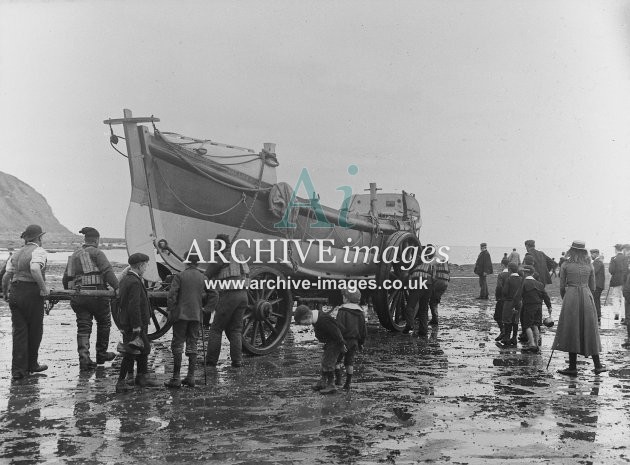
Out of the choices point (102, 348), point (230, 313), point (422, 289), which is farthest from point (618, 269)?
point (102, 348)

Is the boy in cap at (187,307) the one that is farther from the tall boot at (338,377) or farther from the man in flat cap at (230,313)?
the tall boot at (338,377)

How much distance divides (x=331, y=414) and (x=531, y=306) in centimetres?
468

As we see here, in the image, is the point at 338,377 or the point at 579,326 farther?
the point at 579,326

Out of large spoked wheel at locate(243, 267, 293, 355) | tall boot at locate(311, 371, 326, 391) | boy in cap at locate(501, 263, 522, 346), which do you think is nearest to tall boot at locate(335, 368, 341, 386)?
tall boot at locate(311, 371, 326, 391)

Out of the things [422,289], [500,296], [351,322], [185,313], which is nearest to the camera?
[351,322]

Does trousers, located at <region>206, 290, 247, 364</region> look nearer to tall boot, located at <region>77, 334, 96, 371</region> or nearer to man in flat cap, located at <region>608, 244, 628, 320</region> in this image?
tall boot, located at <region>77, 334, 96, 371</region>

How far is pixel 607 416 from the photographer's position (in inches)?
229

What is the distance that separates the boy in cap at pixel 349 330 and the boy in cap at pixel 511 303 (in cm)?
Result: 382

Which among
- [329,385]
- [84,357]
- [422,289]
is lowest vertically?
[329,385]

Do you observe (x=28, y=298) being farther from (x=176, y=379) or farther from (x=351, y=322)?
(x=351, y=322)

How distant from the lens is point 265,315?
29.8 ft

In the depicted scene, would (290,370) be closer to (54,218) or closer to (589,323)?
(589,323)

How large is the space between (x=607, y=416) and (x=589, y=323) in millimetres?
2176

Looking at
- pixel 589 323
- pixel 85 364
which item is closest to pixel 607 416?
pixel 589 323
